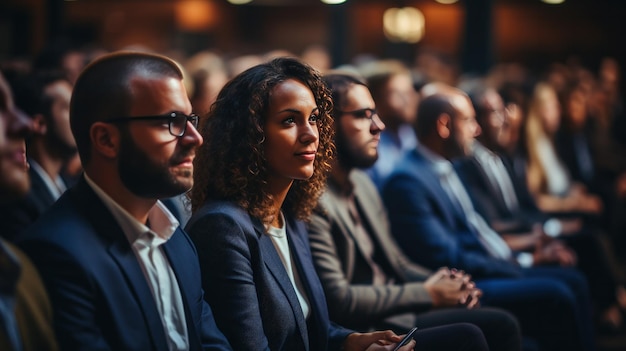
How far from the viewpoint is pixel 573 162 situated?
7.05 meters

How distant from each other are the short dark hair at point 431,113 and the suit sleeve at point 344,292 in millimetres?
1360

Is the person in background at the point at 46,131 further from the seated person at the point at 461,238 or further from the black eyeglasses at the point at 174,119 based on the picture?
the seated person at the point at 461,238

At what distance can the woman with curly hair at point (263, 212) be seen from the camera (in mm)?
2385

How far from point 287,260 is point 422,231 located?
1.38 m

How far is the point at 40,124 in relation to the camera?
362cm

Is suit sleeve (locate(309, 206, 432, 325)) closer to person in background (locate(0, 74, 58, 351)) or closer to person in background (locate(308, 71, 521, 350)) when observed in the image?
person in background (locate(308, 71, 521, 350))

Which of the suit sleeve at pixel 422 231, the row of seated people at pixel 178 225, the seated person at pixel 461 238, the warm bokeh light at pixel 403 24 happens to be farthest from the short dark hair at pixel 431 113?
the warm bokeh light at pixel 403 24

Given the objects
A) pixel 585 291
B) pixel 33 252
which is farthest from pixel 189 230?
pixel 585 291

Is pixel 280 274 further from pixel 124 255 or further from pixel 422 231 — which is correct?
pixel 422 231

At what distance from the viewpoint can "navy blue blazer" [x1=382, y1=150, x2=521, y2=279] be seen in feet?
12.8

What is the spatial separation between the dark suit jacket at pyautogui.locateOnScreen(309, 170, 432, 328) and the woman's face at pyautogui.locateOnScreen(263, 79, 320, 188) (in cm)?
47

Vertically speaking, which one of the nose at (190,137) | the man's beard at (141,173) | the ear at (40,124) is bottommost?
the ear at (40,124)

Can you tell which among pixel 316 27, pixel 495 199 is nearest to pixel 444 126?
pixel 495 199

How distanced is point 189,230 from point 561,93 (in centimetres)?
552
